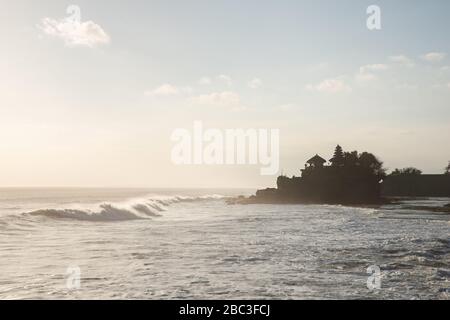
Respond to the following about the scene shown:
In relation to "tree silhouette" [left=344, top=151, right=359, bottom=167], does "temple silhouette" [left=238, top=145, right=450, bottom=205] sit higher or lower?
lower

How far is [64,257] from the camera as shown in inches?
657

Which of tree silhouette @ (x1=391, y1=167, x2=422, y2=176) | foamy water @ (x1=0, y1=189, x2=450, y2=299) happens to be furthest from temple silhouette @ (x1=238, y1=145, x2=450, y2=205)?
foamy water @ (x1=0, y1=189, x2=450, y2=299)

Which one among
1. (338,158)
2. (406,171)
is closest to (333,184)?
(338,158)

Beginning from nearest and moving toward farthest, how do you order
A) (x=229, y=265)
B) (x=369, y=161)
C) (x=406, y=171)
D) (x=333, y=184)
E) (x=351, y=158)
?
(x=229, y=265) < (x=333, y=184) < (x=351, y=158) < (x=369, y=161) < (x=406, y=171)

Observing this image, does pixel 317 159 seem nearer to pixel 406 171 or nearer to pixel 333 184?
pixel 333 184

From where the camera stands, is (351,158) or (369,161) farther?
(369,161)

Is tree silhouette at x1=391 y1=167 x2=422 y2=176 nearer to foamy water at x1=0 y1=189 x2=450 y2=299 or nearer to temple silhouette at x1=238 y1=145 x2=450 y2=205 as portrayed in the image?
temple silhouette at x1=238 y1=145 x2=450 y2=205

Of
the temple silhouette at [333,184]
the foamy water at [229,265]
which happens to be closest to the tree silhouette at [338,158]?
the temple silhouette at [333,184]

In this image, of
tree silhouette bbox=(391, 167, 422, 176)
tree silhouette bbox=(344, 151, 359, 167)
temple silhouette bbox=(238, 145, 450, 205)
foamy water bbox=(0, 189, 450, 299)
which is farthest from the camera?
tree silhouette bbox=(391, 167, 422, 176)

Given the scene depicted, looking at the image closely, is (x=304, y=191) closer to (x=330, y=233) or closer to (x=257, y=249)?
(x=330, y=233)
